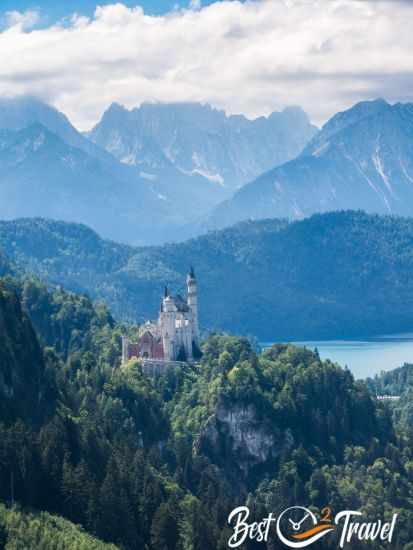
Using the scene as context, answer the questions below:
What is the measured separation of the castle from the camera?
14812 cm

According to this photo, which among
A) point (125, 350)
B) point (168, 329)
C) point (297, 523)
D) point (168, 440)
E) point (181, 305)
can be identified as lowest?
point (297, 523)

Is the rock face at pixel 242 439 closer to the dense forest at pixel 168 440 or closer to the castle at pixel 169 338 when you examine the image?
the dense forest at pixel 168 440

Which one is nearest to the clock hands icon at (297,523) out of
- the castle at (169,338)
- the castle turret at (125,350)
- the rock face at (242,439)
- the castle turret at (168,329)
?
the rock face at (242,439)

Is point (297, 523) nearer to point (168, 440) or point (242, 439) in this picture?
point (168, 440)

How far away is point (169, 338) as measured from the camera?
14788cm

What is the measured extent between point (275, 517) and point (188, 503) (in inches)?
384

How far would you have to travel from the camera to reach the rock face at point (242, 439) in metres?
140

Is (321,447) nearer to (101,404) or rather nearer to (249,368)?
(249,368)

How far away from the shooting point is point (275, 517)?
11944 cm

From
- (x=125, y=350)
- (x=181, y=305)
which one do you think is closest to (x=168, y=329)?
(x=181, y=305)

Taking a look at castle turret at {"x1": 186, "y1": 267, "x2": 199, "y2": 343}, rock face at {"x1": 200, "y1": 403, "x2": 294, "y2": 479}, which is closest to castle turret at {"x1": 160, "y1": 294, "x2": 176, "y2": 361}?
castle turret at {"x1": 186, "y1": 267, "x2": 199, "y2": 343}

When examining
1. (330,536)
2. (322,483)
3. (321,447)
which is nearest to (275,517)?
(330,536)

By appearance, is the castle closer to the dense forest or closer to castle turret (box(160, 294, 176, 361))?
castle turret (box(160, 294, 176, 361))

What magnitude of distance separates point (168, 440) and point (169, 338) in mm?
12908
